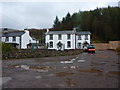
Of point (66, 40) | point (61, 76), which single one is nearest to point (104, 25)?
point (66, 40)

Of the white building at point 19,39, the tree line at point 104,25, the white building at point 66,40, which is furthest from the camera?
the tree line at point 104,25

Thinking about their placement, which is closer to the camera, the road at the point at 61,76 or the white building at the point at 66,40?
the road at the point at 61,76

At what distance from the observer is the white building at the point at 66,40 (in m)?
47.6

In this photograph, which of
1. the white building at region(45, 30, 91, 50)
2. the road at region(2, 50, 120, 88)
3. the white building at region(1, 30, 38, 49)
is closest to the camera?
the road at region(2, 50, 120, 88)

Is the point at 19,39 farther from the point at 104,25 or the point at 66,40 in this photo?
the point at 104,25

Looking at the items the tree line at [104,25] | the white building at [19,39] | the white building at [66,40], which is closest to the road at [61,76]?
the white building at [66,40]

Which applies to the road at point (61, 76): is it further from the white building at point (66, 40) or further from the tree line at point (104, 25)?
the tree line at point (104, 25)

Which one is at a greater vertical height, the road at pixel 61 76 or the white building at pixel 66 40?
the white building at pixel 66 40

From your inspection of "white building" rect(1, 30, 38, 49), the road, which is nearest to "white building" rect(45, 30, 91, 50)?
"white building" rect(1, 30, 38, 49)

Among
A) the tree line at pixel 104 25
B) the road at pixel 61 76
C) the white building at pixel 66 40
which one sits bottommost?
the road at pixel 61 76

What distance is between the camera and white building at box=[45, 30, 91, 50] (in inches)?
1874

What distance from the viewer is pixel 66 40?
4759cm

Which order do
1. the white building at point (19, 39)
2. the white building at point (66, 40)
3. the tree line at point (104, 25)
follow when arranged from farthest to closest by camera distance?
the tree line at point (104, 25) → the white building at point (19, 39) → the white building at point (66, 40)

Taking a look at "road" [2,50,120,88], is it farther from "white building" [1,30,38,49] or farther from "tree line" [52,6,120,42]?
"tree line" [52,6,120,42]
